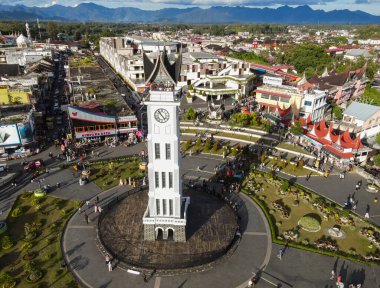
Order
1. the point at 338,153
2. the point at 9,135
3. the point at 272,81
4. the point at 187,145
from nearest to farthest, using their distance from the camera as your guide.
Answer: the point at 338,153 < the point at 9,135 < the point at 187,145 < the point at 272,81

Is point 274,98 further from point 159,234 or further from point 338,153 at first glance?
point 159,234

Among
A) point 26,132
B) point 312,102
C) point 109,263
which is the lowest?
point 109,263

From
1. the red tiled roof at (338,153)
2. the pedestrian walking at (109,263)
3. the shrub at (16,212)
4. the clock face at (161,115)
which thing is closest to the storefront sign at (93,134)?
the shrub at (16,212)

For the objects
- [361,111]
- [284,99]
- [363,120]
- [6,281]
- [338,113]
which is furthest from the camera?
[338,113]

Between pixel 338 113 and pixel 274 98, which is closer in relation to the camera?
pixel 338 113

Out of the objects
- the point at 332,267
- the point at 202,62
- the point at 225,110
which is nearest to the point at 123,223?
the point at 332,267

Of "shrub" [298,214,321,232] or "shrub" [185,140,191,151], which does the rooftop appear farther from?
"shrub" [298,214,321,232]

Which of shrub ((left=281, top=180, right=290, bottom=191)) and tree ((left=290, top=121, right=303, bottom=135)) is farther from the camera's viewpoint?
tree ((left=290, top=121, right=303, bottom=135))

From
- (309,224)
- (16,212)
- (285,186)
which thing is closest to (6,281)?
(16,212)

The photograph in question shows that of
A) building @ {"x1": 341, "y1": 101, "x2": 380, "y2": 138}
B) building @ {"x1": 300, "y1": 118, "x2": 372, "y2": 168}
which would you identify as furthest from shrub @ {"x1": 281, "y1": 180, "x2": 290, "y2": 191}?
building @ {"x1": 341, "y1": 101, "x2": 380, "y2": 138}
